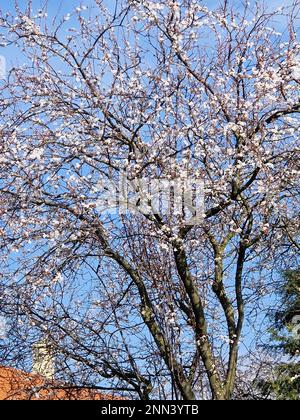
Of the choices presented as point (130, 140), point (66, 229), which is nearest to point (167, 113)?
point (130, 140)

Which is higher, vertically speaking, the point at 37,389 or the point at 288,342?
the point at 288,342

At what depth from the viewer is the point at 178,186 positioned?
23.2ft

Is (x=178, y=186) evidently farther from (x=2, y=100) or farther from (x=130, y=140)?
(x=2, y=100)

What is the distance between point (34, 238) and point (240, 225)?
2.13 m

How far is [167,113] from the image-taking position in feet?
24.3

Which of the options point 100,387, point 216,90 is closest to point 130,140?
point 216,90

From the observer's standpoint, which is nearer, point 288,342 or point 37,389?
point 37,389
